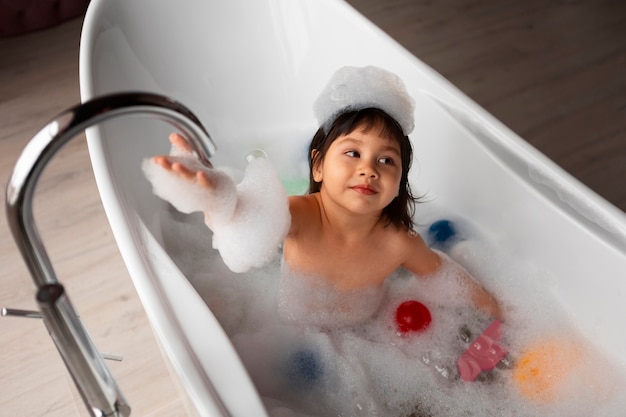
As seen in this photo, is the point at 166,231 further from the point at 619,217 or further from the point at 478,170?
the point at 619,217

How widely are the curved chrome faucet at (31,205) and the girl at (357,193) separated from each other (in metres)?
0.37

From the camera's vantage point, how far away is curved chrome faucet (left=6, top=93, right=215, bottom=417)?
2.13ft

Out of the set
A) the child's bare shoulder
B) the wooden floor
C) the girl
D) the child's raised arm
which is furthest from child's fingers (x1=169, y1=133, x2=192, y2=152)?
the wooden floor

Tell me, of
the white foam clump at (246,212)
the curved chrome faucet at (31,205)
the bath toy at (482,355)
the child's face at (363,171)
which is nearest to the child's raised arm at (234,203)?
the white foam clump at (246,212)

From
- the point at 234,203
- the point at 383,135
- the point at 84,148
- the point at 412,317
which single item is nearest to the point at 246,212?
the point at 234,203

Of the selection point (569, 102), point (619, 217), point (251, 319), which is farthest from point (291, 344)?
point (569, 102)

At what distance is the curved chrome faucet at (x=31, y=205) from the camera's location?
2.13 ft

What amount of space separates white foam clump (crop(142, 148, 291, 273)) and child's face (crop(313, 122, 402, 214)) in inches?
4.0

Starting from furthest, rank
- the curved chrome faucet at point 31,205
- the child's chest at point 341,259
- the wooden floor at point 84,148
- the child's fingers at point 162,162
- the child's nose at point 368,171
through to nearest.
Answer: the wooden floor at point 84,148 < the child's chest at point 341,259 < the child's nose at point 368,171 < the child's fingers at point 162,162 < the curved chrome faucet at point 31,205

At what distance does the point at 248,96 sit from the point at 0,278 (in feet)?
2.61

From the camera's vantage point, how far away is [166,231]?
141 centimetres

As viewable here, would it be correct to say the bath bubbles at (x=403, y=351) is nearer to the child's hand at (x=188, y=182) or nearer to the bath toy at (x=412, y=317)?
the bath toy at (x=412, y=317)

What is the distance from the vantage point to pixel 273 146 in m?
1.78

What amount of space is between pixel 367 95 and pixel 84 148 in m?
1.10
